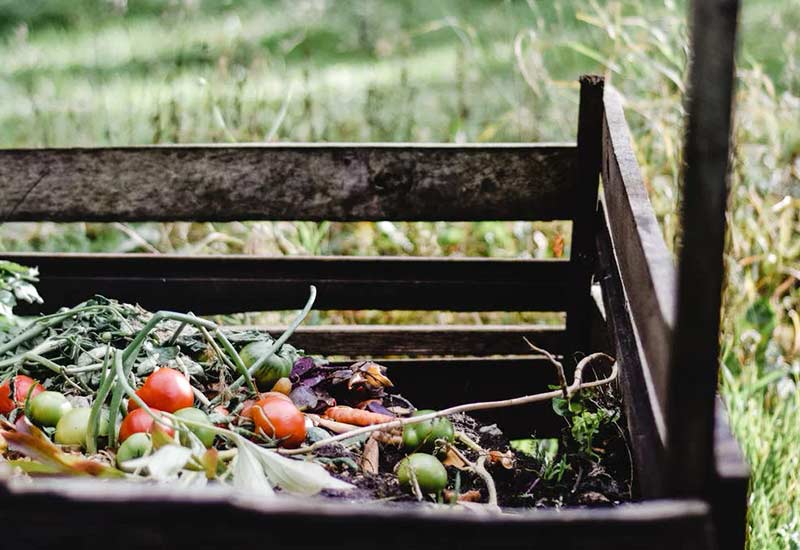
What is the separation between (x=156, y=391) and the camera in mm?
1788

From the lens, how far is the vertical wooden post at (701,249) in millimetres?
1038

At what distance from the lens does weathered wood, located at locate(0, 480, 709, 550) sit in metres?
1.03

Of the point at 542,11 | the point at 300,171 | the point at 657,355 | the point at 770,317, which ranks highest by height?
the point at 542,11

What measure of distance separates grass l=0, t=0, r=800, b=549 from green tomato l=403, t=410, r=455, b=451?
837mm

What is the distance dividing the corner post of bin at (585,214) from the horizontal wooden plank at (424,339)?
12 centimetres

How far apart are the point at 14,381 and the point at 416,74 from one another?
516 centimetres

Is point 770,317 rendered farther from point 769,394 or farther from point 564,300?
point 564,300

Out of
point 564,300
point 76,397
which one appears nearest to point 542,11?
point 564,300

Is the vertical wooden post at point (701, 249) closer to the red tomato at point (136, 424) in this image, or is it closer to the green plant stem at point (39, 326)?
the red tomato at point (136, 424)

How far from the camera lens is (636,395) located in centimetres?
172

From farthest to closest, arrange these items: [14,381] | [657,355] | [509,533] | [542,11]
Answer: [542,11], [14,381], [657,355], [509,533]

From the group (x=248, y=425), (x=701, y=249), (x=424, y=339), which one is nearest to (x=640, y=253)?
(x=701, y=249)

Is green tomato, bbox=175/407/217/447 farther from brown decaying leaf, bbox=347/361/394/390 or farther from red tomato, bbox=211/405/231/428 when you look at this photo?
brown decaying leaf, bbox=347/361/394/390

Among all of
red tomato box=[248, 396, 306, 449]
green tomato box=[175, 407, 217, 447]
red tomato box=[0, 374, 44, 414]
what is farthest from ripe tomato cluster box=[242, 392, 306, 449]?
red tomato box=[0, 374, 44, 414]
